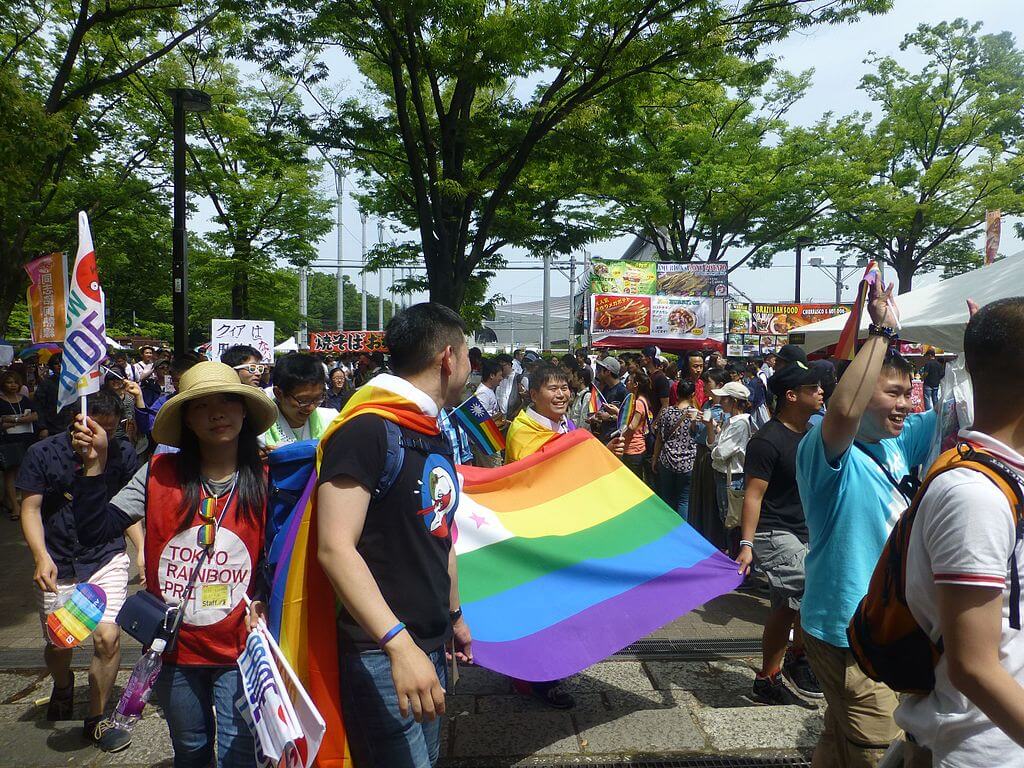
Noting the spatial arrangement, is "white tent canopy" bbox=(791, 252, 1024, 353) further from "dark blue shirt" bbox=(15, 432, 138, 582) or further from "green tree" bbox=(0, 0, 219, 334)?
"green tree" bbox=(0, 0, 219, 334)

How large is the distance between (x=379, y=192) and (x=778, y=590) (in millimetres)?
13195

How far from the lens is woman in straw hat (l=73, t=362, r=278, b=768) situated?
2549 mm

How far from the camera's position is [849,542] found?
2877mm

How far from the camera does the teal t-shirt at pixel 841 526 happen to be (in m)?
2.85

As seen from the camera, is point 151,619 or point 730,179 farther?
point 730,179

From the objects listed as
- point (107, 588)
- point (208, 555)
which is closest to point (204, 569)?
point (208, 555)

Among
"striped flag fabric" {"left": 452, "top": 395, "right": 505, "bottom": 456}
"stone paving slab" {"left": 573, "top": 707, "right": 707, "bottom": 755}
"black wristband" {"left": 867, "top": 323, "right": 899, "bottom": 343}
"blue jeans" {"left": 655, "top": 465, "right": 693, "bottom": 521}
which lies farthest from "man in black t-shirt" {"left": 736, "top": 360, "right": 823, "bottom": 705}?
"blue jeans" {"left": 655, "top": 465, "right": 693, "bottom": 521}

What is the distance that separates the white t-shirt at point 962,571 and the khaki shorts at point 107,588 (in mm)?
3535

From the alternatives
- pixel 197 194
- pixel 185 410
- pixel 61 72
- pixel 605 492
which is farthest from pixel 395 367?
pixel 197 194

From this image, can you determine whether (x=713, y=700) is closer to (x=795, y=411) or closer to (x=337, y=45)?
(x=795, y=411)

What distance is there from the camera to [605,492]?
4648 mm

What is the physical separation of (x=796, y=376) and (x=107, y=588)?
3.70m

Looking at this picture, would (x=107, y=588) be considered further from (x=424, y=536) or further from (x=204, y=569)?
(x=424, y=536)

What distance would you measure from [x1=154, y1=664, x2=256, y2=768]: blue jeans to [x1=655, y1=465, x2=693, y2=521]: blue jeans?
209 inches
